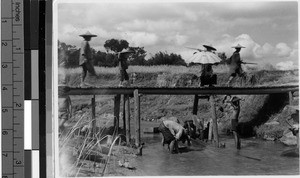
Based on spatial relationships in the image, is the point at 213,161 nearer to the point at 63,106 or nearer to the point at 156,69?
the point at 156,69

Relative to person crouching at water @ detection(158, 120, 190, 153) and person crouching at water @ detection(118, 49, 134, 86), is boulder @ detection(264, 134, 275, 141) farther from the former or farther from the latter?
person crouching at water @ detection(118, 49, 134, 86)

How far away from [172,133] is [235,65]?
36cm

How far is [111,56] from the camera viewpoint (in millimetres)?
1923

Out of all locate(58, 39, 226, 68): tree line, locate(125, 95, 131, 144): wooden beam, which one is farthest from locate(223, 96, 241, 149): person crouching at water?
locate(125, 95, 131, 144): wooden beam

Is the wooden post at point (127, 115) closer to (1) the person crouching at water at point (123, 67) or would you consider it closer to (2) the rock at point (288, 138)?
(1) the person crouching at water at point (123, 67)

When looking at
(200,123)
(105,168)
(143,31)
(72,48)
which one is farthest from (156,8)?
(105,168)

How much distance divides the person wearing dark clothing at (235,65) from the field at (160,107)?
0.07ft

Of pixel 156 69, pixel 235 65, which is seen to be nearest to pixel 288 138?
pixel 235 65

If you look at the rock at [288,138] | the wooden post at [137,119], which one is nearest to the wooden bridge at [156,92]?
the wooden post at [137,119]

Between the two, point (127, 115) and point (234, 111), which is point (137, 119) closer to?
point (127, 115)

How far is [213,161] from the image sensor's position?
1926mm

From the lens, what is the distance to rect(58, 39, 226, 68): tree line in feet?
6.27

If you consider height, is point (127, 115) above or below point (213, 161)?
above

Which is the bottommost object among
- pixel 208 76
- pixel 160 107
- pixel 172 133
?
pixel 172 133
